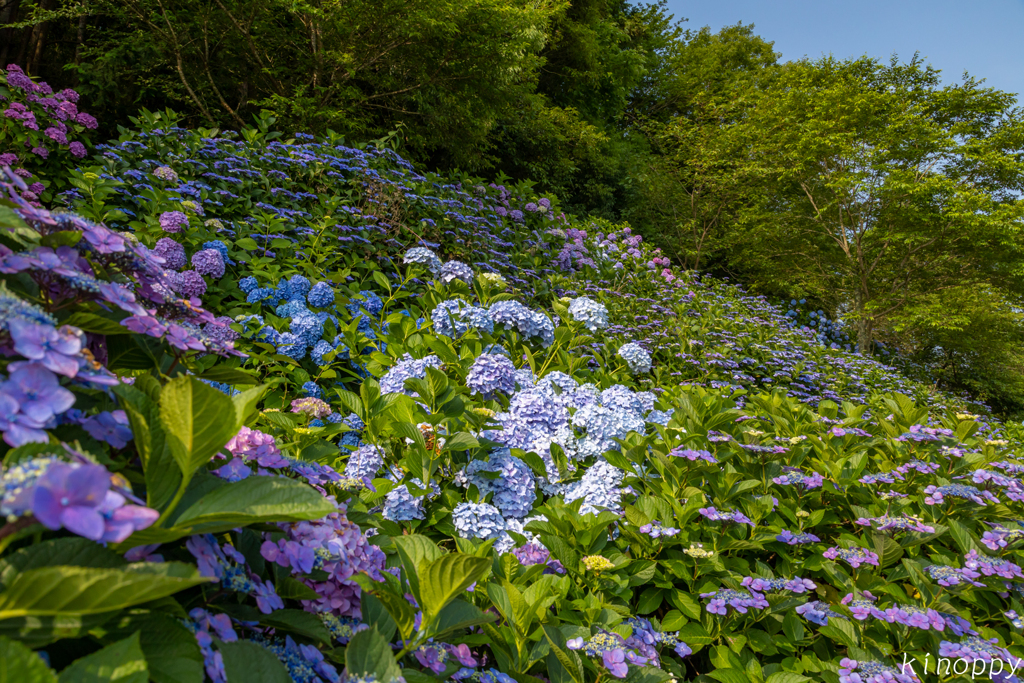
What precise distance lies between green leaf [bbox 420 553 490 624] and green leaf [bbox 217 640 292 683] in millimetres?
300

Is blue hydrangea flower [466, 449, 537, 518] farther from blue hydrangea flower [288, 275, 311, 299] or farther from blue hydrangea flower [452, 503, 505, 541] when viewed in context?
blue hydrangea flower [288, 275, 311, 299]

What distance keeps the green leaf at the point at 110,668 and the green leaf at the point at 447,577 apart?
452mm

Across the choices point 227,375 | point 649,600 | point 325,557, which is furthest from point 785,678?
point 227,375

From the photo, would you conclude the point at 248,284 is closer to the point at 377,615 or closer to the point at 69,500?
the point at 377,615

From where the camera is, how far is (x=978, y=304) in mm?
12336

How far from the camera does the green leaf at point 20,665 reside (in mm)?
373

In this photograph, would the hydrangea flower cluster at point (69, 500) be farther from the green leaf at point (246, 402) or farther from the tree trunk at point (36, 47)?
the tree trunk at point (36, 47)

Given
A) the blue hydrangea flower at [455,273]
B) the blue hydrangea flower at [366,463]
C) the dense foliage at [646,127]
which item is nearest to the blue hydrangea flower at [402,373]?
the blue hydrangea flower at [366,463]

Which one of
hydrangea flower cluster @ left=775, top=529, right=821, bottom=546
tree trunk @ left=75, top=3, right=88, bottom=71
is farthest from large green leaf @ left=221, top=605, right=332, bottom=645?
tree trunk @ left=75, top=3, right=88, bottom=71

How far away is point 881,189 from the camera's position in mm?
11602

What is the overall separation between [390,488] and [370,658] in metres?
1.13

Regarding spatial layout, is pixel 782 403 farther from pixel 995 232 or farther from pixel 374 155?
pixel 995 232

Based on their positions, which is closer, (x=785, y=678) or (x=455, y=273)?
(x=785, y=678)

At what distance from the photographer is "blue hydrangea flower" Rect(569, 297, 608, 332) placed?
3.32 m
